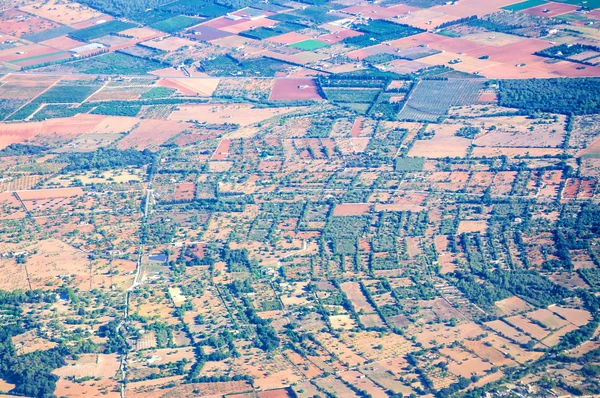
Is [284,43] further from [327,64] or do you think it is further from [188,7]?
[188,7]

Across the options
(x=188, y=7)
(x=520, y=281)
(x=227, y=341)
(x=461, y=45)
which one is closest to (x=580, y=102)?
(x=461, y=45)

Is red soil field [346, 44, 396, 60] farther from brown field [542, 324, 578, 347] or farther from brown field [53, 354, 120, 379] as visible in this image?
brown field [53, 354, 120, 379]

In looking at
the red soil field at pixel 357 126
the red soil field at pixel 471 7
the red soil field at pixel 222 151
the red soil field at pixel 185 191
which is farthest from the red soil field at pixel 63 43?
the red soil field at pixel 185 191

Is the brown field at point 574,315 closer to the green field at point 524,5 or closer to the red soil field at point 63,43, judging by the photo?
the green field at point 524,5

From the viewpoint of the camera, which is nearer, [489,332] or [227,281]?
[489,332]

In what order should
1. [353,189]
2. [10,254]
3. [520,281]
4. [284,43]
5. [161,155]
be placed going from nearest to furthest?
1. [520,281]
2. [10,254]
3. [353,189]
4. [161,155]
5. [284,43]

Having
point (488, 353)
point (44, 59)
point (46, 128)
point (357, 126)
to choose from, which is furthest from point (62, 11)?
point (488, 353)
